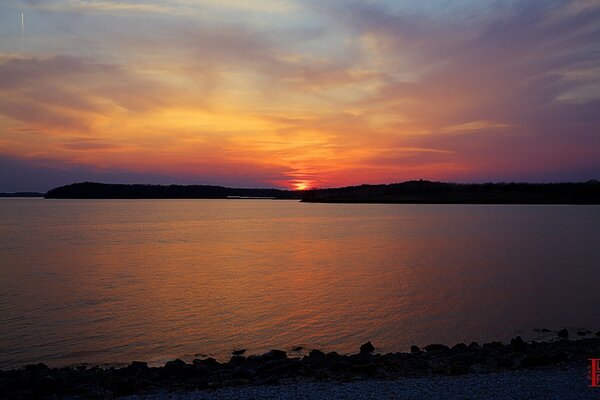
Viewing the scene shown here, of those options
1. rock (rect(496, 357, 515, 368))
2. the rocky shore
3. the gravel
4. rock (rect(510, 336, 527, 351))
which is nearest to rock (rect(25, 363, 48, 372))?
the rocky shore

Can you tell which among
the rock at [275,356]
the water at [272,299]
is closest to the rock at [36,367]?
the water at [272,299]

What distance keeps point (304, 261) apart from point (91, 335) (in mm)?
20378

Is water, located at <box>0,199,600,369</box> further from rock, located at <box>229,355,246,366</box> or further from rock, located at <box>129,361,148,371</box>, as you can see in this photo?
rock, located at <box>129,361,148,371</box>

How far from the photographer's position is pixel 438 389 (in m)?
9.38

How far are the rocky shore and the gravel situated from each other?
1.99 feet

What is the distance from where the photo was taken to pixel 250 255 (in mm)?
39344

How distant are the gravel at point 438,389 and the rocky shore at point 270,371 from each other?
0.61 metres

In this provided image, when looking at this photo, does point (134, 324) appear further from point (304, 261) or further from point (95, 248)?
point (95, 248)

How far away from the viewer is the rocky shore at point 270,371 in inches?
412

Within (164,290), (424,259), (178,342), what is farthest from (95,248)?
(178,342)

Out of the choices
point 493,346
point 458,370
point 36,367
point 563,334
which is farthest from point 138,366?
point 563,334

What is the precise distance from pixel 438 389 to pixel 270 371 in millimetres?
4004

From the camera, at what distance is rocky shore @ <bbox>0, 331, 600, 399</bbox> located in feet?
34.3

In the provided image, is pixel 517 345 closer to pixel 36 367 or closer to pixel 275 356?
pixel 275 356
